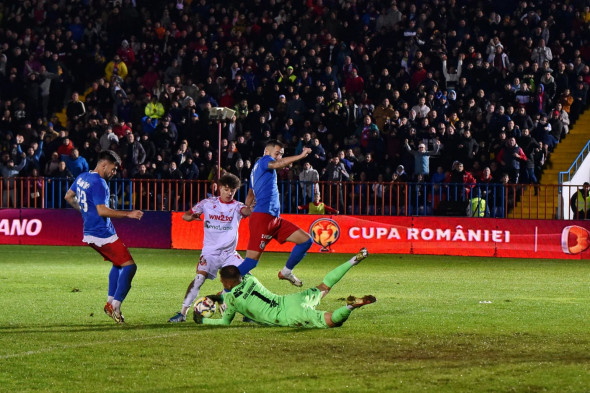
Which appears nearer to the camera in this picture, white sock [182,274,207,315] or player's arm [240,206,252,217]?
white sock [182,274,207,315]

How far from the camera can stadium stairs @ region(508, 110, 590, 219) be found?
2306cm

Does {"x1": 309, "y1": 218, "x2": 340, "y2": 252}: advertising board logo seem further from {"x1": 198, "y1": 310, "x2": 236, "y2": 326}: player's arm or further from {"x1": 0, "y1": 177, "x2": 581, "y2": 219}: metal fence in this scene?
{"x1": 198, "y1": 310, "x2": 236, "y2": 326}: player's arm

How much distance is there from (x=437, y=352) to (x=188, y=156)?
17.6m

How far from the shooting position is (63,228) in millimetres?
25547

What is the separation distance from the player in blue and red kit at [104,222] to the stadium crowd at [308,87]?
13.6 metres

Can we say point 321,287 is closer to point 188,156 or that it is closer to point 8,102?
point 188,156

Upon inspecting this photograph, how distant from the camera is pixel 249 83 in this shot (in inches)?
1142

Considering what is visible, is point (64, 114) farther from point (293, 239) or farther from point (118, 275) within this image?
point (118, 275)

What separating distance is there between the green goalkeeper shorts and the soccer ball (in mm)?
823

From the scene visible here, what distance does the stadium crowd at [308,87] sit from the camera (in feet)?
84.2

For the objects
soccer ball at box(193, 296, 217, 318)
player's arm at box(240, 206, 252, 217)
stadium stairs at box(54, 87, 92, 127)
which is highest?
stadium stairs at box(54, 87, 92, 127)

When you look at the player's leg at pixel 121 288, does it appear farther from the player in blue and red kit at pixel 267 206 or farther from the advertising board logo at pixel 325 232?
the advertising board logo at pixel 325 232

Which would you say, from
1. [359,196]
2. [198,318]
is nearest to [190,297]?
[198,318]

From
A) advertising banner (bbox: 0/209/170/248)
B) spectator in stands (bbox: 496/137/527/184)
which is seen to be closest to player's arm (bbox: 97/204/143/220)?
advertising banner (bbox: 0/209/170/248)
